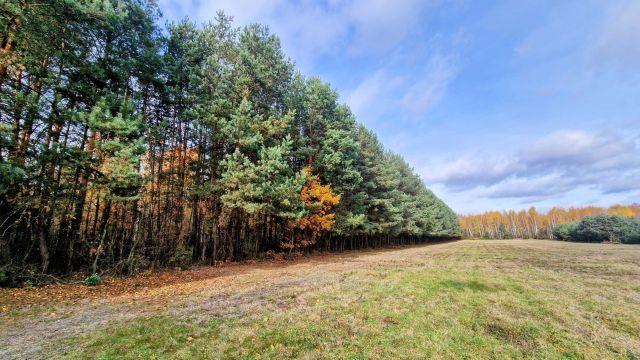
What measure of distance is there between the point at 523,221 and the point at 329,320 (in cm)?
15449

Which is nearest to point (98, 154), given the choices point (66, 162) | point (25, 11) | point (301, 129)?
point (66, 162)

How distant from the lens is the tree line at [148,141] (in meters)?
9.32

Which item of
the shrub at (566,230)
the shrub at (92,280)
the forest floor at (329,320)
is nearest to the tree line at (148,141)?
the shrub at (92,280)

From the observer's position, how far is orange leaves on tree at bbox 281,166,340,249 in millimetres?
20391

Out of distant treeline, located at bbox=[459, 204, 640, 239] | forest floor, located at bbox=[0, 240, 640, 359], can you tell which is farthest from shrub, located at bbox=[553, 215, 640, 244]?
forest floor, located at bbox=[0, 240, 640, 359]

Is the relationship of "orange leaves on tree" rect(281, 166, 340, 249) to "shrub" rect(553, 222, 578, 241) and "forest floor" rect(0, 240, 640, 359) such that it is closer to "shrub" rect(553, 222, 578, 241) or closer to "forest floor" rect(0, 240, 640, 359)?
"forest floor" rect(0, 240, 640, 359)

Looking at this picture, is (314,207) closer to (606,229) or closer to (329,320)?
(329,320)

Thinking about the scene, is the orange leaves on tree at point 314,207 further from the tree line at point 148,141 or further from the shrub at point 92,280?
the shrub at point 92,280

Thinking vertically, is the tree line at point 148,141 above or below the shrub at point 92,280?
above

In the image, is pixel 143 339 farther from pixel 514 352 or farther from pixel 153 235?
pixel 153 235

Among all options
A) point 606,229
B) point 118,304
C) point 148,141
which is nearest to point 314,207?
point 148,141

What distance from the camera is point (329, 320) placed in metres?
5.90

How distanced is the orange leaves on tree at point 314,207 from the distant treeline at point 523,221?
123 m

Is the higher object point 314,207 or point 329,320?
point 314,207
